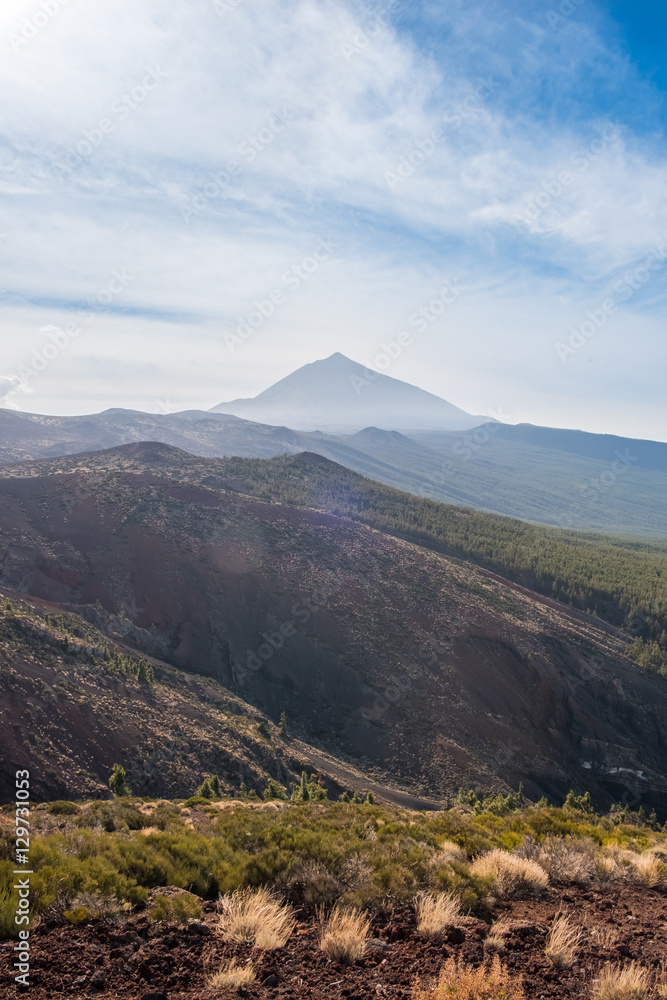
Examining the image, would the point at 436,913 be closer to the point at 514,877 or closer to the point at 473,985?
the point at 473,985

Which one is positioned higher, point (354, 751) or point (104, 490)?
point (104, 490)

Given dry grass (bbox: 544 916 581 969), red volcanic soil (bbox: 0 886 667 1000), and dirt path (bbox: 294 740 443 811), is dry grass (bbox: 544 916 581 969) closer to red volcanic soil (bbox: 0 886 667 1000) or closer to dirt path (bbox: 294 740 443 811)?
red volcanic soil (bbox: 0 886 667 1000)

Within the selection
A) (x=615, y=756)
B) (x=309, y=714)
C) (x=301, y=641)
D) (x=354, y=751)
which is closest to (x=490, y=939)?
(x=354, y=751)

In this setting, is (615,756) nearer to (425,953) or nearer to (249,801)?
(249,801)

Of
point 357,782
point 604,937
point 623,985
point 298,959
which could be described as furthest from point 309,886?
point 357,782

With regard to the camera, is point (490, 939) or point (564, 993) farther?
point (490, 939)

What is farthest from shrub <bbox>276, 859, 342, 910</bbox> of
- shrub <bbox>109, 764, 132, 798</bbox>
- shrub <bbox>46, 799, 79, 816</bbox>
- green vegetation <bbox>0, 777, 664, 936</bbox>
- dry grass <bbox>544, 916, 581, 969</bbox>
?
shrub <bbox>109, 764, 132, 798</bbox>
